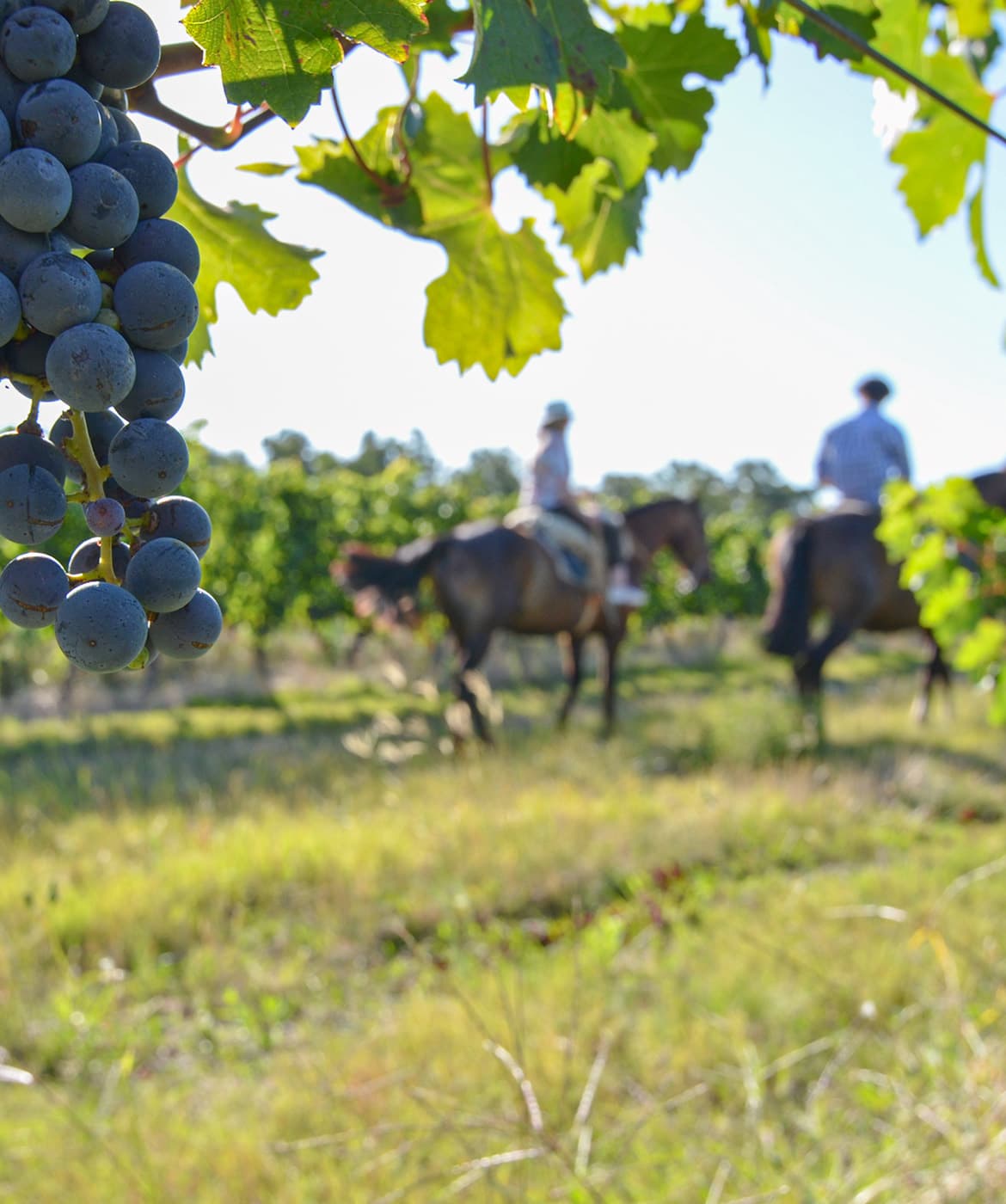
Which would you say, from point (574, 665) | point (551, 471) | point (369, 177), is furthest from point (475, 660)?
point (369, 177)

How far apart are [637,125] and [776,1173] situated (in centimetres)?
231

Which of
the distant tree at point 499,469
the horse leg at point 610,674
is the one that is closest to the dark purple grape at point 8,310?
→ the horse leg at point 610,674

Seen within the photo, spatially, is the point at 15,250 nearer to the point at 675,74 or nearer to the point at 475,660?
the point at 675,74

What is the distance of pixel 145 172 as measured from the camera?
808 millimetres

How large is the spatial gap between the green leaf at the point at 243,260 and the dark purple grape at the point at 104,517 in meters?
0.57

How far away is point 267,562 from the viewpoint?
49.9ft

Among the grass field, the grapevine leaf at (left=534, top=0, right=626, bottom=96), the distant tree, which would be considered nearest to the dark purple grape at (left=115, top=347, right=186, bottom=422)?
the grapevine leaf at (left=534, top=0, right=626, bottom=96)

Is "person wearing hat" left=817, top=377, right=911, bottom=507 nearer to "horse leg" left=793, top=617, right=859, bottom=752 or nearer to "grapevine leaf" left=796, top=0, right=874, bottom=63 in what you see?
"horse leg" left=793, top=617, right=859, bottom=752

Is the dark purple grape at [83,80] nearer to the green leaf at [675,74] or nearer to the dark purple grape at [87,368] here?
the dark purple grape at [87,368]

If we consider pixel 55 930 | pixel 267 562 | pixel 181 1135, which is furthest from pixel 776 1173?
pixel 267 562

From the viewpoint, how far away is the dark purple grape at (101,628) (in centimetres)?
69

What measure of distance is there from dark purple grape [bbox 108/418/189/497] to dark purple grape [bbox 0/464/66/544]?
0.05m

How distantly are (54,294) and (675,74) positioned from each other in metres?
0.93

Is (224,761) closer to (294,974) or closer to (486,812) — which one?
(486,812)
